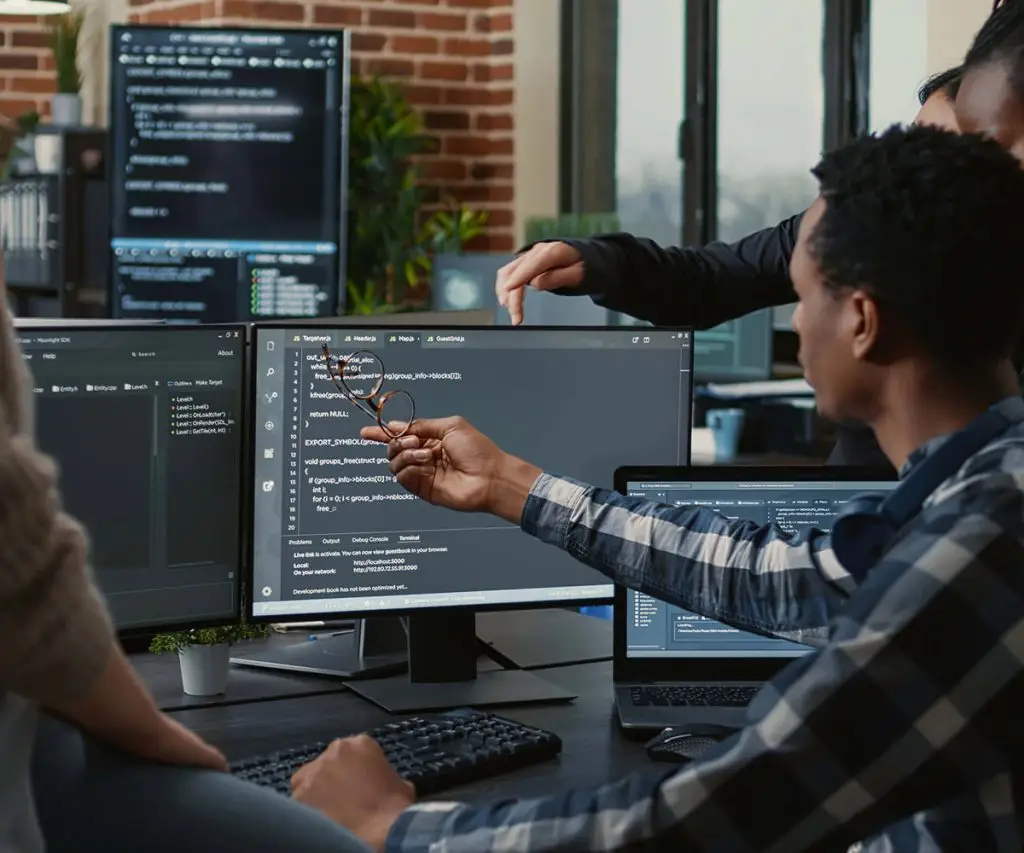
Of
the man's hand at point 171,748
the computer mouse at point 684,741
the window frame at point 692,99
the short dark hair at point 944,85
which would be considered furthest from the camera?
the window frame at point 692,99

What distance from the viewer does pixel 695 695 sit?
178 cm

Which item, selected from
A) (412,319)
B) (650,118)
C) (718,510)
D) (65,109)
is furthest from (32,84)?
(718,510)

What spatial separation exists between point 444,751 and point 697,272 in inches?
38.6

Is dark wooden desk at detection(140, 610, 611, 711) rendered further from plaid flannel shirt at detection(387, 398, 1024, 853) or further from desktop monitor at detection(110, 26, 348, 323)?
desktop monitor at detection(110, 26, 348, 323)

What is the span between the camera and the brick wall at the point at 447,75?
5.89 meters

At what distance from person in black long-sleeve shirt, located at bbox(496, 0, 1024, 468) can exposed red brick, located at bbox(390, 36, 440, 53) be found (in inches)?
147

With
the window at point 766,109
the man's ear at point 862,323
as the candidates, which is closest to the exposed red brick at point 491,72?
the window at point 766,109

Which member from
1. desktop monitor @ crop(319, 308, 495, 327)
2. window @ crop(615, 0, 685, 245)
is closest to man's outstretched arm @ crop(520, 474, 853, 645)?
desktop monitor @ crop(319, 308, 495, 327)

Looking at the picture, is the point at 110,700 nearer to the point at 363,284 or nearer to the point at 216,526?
the point at 216,526

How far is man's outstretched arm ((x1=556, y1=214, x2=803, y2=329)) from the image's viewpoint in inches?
85.6

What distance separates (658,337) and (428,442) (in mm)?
384

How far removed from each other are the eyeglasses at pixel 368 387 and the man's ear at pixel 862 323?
2.39 ft

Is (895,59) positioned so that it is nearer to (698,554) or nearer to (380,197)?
(380,197)

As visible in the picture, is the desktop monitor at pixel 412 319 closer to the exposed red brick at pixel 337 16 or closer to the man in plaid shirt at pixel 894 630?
the man in plaid shirt at pixel 894 630
